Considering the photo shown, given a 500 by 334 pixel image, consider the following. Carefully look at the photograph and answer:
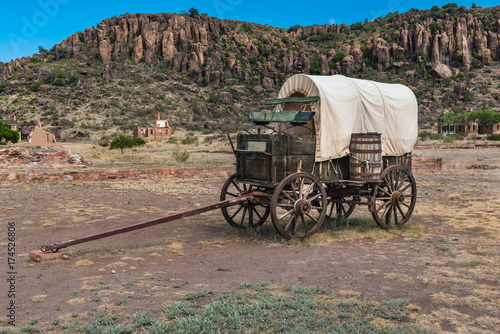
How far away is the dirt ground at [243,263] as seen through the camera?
4496 millimetres

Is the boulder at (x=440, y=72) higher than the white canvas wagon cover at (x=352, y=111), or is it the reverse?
the boulder at (x=440, y=72)

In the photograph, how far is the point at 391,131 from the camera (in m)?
8.76

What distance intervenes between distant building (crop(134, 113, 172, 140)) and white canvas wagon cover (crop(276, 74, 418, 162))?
47.2 meters

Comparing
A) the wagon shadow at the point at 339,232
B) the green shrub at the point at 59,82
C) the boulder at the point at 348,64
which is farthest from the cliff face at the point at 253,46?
the wagon shadow at the point at 339,232

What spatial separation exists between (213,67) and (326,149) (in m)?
85.9

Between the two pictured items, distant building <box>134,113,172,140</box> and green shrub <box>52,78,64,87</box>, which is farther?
green shrub <box>52,78,64,87</box>

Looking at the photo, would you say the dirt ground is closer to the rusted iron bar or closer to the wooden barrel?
the rusted iron bar

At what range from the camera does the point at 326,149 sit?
7.68 metres

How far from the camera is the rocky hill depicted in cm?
6662

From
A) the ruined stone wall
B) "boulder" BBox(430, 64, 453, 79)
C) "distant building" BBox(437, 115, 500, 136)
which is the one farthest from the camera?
"boulder" BBox(430, 64, 453, 79)

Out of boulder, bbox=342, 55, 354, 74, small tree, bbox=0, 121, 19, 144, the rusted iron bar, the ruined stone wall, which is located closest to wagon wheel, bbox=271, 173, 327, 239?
the rusted iron bar

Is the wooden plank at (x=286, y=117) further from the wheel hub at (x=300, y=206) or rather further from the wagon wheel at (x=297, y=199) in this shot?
the wheel hub at (x=300, y=206)

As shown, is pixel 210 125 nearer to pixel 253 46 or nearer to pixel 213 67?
pixel 213 67

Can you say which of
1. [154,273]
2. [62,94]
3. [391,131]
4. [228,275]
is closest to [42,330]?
Result: [154,273]
